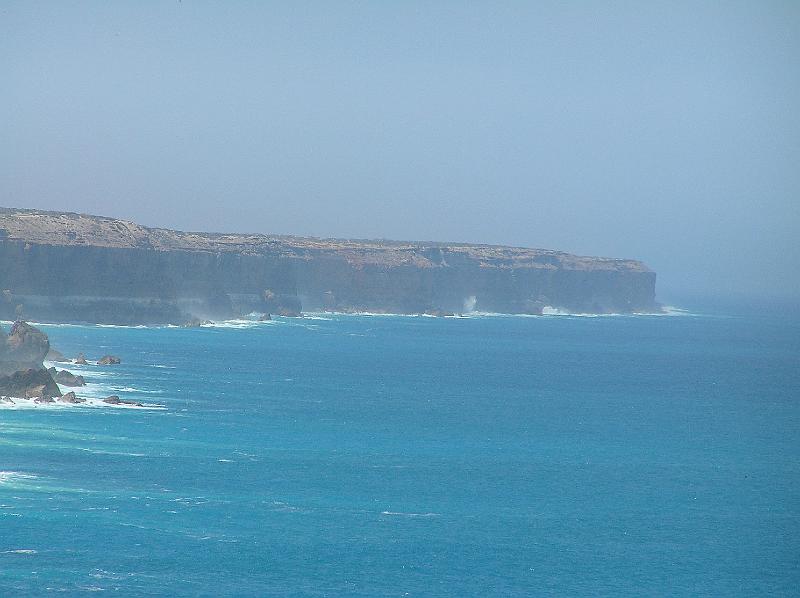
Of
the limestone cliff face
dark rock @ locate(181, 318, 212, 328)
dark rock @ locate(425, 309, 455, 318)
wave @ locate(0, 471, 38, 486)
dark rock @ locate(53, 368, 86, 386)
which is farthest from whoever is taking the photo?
dark rock @ locate(425, 309, 455, 318)

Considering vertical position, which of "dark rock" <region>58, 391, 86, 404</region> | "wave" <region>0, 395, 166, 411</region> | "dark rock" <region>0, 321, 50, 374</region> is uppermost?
"dark rock" <region>0, 321, 50, 374</region>

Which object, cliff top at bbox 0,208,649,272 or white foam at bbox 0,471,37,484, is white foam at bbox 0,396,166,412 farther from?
cliff top at bbox 0,208,649,272

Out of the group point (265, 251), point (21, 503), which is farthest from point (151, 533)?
point (265, 251)

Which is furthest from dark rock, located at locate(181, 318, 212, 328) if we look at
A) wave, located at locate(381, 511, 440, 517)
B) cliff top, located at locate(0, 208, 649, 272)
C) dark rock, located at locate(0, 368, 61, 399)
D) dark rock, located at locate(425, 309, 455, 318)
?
wave, located at locate(381, 511, 440, 517)

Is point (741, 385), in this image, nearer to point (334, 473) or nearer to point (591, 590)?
point (334, 473)

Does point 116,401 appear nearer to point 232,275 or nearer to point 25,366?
point 25,366

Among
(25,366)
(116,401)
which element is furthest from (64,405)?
(25,366)

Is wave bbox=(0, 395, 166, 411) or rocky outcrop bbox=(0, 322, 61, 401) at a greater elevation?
rocky outcrop bbox=(0, 322, 61, 401)
